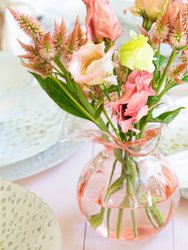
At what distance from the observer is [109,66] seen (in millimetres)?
556

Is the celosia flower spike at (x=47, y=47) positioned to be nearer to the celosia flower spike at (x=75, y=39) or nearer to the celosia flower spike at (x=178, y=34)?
the celosia flower spike at (x=75, y=39)

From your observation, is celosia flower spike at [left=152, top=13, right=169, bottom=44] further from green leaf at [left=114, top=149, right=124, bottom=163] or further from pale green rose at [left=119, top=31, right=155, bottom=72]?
green leaf at [left=114, top=149, right=124, bottom=163]

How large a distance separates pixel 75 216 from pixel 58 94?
Answer: 0.24m

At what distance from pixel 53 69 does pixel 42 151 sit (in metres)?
0.34

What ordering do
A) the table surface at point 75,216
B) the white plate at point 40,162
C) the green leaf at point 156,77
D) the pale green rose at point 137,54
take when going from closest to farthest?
the pale green rose at point 137,54 → the green leaf at point 156,77 → the table surface at point 75,216 → the white plate at point 40,162

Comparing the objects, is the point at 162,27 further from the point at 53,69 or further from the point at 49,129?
the point at 49,129

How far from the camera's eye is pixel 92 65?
56 centimetres

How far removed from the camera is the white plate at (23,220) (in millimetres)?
703

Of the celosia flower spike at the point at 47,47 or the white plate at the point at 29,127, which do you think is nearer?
the celosia flower spike at the point at 47,47

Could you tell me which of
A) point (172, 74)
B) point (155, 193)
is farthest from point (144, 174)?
point (172, 74)

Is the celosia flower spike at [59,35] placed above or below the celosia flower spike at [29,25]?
below

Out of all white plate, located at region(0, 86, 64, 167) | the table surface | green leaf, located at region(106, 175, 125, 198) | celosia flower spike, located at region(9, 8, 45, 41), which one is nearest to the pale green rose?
celosia flower spike, located at region(9, 8, 45, 41)

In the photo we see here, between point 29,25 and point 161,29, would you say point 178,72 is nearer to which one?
point 161,29

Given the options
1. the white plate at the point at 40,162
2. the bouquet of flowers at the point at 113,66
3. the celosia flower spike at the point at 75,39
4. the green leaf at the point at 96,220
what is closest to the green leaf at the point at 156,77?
the bouquet of flowers at the point at 113,66
